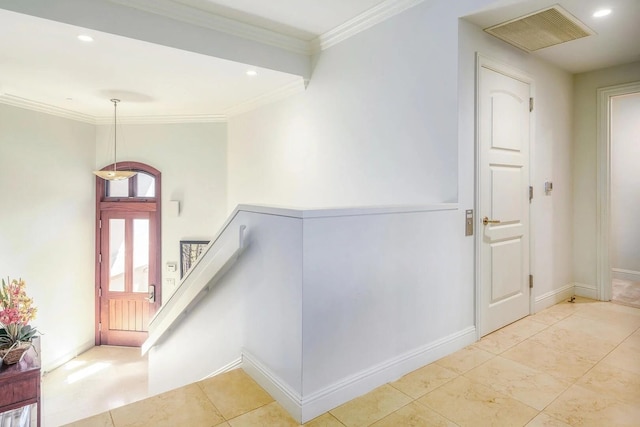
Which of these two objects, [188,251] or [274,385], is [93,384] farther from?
[274,385]

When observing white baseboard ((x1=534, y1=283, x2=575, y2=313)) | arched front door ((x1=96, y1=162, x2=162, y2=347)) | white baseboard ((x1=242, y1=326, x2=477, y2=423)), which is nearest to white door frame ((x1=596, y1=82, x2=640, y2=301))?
white baseboard ((x1=534, y1=283, x2=575, y2=313))

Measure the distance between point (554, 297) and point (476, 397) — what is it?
215 cm

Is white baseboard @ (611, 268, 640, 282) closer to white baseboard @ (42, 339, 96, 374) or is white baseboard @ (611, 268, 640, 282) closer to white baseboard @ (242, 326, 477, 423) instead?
white baseboard @ (242, 326, 477, 423)

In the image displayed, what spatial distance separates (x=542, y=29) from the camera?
8.64 ft

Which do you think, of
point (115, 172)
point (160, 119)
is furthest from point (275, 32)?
point (160, 119)

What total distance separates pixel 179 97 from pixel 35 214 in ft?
8.54

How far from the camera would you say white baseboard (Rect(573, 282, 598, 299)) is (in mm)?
3719

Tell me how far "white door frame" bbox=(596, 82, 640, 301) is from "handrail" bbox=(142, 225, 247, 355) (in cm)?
365

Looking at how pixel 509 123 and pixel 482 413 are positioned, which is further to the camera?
pixel 509 123

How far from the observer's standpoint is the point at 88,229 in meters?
5.87

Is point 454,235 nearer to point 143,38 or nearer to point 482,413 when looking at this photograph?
point 482,413

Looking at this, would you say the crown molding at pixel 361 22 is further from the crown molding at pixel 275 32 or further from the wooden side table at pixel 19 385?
the wooden side table at pixel 19 385

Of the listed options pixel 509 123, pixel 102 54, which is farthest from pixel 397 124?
pixel 102 54

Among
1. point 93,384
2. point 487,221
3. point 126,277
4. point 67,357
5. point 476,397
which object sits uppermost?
point 487,221
